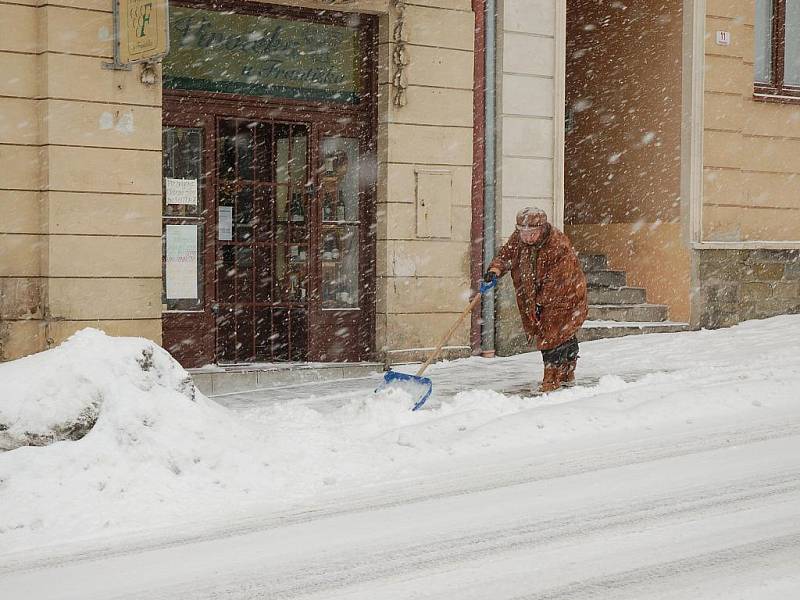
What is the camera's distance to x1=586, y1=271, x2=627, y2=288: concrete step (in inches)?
591

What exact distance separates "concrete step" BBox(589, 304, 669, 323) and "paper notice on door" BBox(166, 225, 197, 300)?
5.25 metres

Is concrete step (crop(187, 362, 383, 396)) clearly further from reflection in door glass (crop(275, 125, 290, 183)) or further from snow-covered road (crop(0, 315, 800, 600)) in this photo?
snow-covered road (crop(0, 315, 800, 600))

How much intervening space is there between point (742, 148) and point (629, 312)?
2.59 meters

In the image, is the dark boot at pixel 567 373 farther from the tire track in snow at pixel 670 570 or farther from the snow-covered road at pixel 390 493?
the tire track in snow at pixel 670 570

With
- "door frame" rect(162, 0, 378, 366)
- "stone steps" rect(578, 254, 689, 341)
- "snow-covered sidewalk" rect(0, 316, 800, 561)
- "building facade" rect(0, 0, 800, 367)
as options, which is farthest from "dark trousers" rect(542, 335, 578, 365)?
"stone steps" rect(578, 254, 689, 341)

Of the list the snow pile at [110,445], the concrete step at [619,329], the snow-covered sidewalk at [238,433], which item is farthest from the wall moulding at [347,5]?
the snow pile at [110,445]

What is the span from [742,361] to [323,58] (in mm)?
5332

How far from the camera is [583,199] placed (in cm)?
1619

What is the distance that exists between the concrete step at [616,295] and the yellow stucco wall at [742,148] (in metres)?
1.14

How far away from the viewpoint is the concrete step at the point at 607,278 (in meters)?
15.0

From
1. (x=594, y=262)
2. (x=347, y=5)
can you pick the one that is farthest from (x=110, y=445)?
(x=594, y=262)

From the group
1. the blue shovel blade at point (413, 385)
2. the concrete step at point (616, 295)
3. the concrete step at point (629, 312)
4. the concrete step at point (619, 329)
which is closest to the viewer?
the blue shovel blade at point (413, 385)

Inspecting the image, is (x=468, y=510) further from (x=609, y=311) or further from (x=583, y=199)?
(x=583, y=199)

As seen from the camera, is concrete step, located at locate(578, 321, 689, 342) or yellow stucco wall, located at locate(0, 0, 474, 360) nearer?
yellow stucco wall, located at locate(0, 0, 474, 360)
